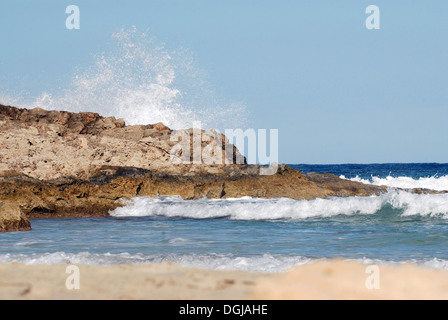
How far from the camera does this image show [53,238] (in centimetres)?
1038

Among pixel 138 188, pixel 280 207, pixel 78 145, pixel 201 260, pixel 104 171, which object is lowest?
pixel 280 207

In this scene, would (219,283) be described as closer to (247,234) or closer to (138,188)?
(247,234)

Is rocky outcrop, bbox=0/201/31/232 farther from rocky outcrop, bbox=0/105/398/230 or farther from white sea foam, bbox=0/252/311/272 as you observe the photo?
rocky outcrop, bbox=0/105/398/230

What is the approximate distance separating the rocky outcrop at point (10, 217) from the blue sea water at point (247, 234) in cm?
38

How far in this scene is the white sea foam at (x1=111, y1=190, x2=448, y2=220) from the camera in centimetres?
1483

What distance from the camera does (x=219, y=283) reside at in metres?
6.22

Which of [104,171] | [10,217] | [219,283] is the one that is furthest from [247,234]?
[104,171]

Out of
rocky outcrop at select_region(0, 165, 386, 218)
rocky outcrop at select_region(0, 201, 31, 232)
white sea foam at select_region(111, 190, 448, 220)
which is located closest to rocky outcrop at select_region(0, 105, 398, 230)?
rocky outcrop at select_region(0, 165, 386, 218)

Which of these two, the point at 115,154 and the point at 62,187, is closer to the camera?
the point at 62,187

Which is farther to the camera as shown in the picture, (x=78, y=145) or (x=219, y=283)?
(x=78, y=145)

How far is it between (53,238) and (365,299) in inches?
257

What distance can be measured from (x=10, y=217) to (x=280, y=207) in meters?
7.04
